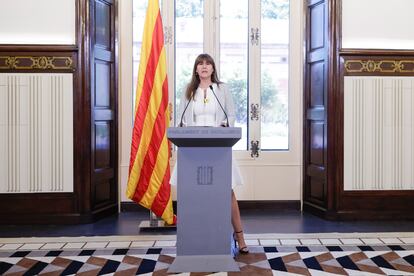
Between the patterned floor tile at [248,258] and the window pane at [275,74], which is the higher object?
the window pane at [275,74]

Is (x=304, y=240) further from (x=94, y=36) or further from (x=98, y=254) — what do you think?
(x=94, y=36)

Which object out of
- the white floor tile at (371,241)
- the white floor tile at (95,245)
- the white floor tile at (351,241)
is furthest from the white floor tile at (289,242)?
the white floor tile at (95,245)

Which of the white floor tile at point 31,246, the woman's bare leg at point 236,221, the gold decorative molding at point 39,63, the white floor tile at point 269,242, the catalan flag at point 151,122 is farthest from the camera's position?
the gold decorative molding at point 39,63

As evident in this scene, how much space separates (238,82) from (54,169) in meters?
2.22

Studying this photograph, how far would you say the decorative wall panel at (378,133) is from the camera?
15.5ft

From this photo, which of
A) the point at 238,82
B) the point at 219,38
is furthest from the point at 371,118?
the point at 219,38

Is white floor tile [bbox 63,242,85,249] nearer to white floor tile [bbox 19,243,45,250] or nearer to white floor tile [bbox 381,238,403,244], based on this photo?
white floor tile [bbox 19,243,45,250]

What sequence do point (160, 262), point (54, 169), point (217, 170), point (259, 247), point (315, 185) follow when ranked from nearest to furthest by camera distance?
point (217, 170)
point (160, 262)
point (259, 247)
point (54, 169)
point (315, 185)

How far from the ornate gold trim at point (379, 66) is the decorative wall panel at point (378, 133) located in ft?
0.27

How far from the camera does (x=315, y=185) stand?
16.6 feet

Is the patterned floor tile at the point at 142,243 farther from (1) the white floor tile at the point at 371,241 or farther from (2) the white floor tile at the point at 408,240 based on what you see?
(2) the white floor tile at the point at 408,240

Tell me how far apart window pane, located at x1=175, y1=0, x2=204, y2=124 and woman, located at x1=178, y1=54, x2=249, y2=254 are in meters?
1.84

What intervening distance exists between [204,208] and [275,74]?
2.71m

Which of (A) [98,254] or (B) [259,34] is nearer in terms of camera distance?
(A) [98,254]
